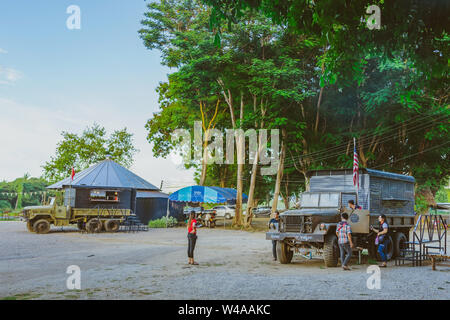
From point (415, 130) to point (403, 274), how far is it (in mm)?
20038

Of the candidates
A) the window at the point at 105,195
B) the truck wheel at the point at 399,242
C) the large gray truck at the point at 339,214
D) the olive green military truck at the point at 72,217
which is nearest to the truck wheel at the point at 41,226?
the olive green military truck at the point at 72,217

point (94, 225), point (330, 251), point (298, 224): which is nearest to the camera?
point (330, 251)

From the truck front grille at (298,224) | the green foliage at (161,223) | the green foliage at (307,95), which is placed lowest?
the green foliage at (161,223)

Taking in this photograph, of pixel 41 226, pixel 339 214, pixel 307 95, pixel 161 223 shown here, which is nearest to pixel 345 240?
pixel 339 214

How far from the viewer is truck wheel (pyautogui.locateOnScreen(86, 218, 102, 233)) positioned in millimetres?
27062

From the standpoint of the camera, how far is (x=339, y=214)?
13.4 meters

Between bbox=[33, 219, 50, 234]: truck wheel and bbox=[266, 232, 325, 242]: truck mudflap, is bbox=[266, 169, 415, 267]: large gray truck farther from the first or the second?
bbox=[33, 219, 50, 234]: truck wheel

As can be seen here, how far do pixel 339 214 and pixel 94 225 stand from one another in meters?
18.6

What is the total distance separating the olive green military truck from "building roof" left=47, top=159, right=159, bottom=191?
176cm

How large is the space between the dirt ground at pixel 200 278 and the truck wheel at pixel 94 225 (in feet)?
37.4

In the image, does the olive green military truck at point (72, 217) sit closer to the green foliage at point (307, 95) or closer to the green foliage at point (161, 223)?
the green foliage at point (161, 223)

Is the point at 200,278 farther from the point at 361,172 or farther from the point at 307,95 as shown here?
the point at 307,95

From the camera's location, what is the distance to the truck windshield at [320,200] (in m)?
14.2
